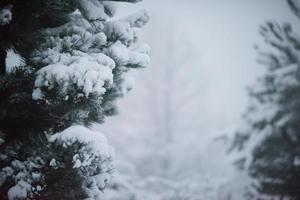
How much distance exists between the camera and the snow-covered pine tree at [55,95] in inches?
93.9

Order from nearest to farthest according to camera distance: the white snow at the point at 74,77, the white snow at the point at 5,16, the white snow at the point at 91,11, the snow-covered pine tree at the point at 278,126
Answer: the white snow at the point at 74,77, the white snow at the point at 5,16, the white snow at the point at 91,11, the snow-covered pine tree at the point at 278,126

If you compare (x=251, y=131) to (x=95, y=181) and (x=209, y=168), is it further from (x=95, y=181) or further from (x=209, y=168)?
(x=209, y=168)

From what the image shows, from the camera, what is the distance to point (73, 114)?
266 centimetres

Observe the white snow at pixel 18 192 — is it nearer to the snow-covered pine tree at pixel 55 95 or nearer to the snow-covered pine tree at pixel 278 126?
the snow-covered pine tree at pixel 55 95

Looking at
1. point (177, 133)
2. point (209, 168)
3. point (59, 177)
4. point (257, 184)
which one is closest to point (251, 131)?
point (257, 184)

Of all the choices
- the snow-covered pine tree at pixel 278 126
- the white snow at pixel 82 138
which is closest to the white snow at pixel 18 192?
the white snow at pixel 82 138

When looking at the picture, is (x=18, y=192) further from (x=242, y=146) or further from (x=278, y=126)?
(x=242, y=146)

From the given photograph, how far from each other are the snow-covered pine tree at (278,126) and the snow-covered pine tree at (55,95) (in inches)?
121

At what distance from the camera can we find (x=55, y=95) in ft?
7.66

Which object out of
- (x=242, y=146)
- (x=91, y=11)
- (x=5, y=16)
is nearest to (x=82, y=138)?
(x=5, y=16)

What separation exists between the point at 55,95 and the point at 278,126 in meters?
3.90

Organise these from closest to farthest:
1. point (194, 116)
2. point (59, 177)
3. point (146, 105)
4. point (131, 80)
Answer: point (59, 177), point (131, 80), point (146, 105), point (194, 116)

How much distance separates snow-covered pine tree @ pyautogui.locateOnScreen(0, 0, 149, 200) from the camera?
238 centimetres

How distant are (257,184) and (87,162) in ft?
11.7
